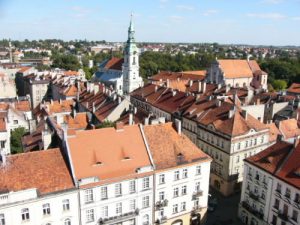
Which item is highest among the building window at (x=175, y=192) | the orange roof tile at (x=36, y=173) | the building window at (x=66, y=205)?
the orange roof tile at (x=36, y=173)

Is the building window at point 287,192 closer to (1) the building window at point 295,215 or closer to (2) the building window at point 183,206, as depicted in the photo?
(1) the building window at point 295,215

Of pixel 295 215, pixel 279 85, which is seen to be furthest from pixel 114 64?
pixel 295 215

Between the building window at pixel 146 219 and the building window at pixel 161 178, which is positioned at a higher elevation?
the building window at pixel 161 178

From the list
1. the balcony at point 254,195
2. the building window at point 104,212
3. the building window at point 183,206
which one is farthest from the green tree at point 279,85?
the building window at point 104,212

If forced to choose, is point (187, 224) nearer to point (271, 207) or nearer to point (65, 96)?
point (271, 207)

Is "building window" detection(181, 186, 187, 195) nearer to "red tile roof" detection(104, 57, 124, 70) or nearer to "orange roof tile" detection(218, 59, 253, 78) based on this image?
"orange roof tile" detection(218, 59, 253, 78)

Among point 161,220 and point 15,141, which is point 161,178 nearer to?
point 161,220
